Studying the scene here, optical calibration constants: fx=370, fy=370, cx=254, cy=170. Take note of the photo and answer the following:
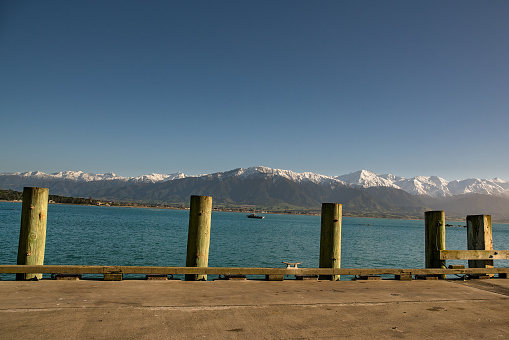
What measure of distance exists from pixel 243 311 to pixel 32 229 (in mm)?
5886

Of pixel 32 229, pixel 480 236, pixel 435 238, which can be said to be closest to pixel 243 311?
pixel 32 229

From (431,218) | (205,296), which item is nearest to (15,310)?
(205,296)

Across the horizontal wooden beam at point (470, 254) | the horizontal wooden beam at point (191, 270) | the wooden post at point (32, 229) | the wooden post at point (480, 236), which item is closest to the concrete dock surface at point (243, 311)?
the horizontal wooden beam at point (191, 270)

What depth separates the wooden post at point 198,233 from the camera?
9672mm

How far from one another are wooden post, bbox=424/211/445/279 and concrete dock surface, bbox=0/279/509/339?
1.84m

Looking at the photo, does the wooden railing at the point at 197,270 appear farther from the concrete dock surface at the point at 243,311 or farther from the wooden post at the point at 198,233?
the wooden post at the point at 198,233

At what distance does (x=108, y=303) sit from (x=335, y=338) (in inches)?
157

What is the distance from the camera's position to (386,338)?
5.35 m

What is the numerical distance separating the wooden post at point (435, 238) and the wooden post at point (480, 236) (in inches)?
58.7

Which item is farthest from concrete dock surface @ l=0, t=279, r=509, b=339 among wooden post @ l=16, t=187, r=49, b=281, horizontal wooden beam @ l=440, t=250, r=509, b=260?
horizontal wooden beam @ l=440, t=250, r=509, b=260

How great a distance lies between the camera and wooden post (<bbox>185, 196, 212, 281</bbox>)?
9.67 metres

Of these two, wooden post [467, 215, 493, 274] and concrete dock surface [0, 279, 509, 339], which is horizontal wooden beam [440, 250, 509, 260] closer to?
wooden post [467, 215, 493, 274]

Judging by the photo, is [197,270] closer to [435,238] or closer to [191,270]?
[191,270]

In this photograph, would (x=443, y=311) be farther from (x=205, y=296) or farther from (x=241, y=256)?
(x=241, y=256)
